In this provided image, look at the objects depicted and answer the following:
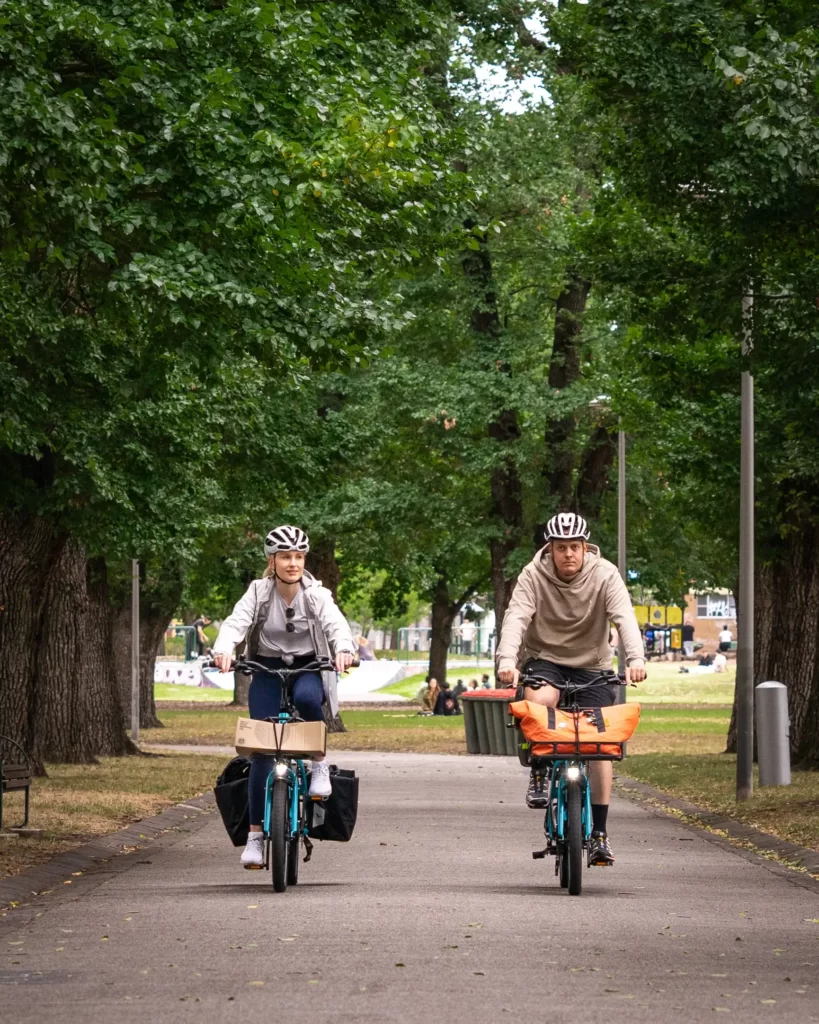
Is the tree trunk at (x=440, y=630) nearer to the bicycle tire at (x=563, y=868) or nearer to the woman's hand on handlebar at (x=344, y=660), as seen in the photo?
the bicycle tire at (x=563, y=868)

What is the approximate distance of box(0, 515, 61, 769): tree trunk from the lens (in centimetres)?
2152

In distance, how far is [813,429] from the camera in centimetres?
1756

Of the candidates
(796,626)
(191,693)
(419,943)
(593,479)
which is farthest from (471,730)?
(191,693)

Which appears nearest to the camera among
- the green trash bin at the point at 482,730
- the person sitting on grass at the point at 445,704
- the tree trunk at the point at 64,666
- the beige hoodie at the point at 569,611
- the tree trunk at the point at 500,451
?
the beige hoodie at the point at 569,611

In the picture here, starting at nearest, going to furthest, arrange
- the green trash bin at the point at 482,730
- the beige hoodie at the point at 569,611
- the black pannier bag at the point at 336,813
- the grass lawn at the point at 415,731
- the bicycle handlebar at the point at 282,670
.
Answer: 1. the bicycle handlebar at the point at 282,670
2. the beige hoodie at the point at 569,611
3. the black pannier bag at the point at 336,813
4. the green trash bin at the point at 482,730
5. the grass lawn at the point at 415,731

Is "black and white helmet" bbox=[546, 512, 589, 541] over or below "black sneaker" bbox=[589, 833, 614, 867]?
over

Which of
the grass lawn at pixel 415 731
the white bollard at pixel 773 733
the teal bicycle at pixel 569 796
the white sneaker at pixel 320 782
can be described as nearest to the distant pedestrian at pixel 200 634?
the grass lawn at pixel 415 731

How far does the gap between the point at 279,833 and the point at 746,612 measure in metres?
9.88

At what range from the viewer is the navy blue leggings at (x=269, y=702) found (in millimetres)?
11000

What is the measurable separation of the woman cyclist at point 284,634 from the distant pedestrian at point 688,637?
4219 inches

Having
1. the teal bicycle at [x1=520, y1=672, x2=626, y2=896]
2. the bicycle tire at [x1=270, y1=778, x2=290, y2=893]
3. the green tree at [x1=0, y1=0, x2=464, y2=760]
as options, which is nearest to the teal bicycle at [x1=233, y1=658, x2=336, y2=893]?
the bicycle tire at [x1=270, y1=778, x2=290, y2=893]

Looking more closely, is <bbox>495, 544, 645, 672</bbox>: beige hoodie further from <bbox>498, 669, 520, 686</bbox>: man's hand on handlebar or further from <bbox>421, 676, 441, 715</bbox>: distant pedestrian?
A: <bbox>421, 676, 441, 715</bbox>: distant pedestrian

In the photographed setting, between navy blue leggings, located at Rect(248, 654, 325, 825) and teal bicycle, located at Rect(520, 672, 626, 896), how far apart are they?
1066 millimetres

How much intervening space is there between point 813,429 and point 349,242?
13.4ft
